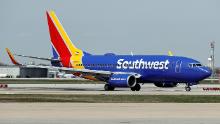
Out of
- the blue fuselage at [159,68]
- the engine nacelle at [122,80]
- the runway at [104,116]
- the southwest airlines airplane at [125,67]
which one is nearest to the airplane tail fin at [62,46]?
→ the southwest airlines airplane at [125,67]

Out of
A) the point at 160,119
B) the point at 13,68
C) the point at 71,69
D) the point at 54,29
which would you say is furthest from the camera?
the point at 13,68

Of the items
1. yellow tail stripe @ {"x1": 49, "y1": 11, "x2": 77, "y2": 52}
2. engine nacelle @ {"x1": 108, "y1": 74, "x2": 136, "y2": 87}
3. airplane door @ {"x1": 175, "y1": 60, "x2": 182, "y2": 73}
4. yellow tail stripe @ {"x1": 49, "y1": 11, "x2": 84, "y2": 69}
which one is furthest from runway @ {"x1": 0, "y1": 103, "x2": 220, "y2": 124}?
yellow tail stripe @ {"x1": 49, "y1": 11, "x2": 77, "y2": 52}

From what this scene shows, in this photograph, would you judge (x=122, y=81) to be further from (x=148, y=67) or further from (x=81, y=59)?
(x=81, y=59)

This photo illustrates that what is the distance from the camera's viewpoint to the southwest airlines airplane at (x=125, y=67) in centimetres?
6731

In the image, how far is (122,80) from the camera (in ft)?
222

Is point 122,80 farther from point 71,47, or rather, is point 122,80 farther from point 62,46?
point 62,46

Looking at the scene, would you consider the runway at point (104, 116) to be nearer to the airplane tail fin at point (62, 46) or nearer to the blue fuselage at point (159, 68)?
the blue fuselage at point (159, 68)

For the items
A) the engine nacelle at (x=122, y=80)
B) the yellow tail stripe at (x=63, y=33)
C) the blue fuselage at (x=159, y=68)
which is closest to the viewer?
the blue fuselage at (x=159, y=68)

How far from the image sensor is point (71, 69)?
A: 7162cm

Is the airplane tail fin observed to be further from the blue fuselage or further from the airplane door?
the airplane door

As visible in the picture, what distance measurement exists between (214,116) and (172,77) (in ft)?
126

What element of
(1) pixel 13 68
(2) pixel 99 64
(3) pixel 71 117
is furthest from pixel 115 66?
(1) pixel 13 68

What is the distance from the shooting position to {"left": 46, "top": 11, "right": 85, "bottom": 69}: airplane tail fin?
76375 mm

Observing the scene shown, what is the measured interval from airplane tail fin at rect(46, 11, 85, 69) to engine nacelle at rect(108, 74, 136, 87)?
8031 mm
